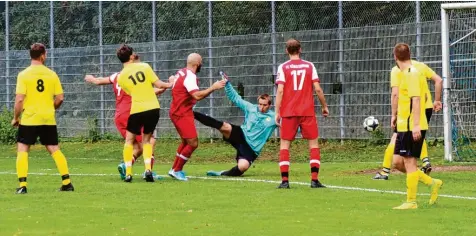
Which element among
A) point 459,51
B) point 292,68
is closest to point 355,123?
point 459,51

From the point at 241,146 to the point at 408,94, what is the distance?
5778 mm

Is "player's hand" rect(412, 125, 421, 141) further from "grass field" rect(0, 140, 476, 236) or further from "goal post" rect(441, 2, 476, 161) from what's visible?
"goal post" rect(441, 2, 476, 161)

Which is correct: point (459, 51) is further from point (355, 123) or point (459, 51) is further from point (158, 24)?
point (158, 24)

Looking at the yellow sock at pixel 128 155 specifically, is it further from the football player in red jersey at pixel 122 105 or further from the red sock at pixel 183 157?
the football player in red jersey at pixel 122 105

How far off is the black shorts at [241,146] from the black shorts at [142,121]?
1.93 metres

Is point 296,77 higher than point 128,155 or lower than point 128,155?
higher

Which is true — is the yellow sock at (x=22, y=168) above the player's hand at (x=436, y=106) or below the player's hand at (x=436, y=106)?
below

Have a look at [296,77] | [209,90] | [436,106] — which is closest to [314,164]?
[296,77]

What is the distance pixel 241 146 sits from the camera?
17.8m

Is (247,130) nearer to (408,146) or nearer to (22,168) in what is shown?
(22,168)

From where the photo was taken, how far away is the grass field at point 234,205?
34.2 ft

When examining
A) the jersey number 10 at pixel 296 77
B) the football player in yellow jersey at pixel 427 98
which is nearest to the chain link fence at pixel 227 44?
the football player in yellow jersey at pixel 427 98

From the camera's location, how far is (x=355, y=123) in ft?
81.6

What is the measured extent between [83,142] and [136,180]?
43.6 feet
